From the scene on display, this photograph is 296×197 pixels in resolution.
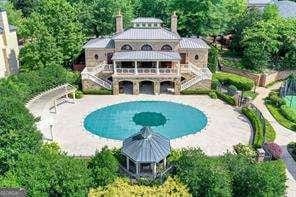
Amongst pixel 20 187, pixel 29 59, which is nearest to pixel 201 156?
pixel 20 187

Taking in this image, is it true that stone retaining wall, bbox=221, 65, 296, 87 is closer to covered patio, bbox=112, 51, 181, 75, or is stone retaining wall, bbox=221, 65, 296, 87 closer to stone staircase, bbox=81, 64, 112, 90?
covered patio, bbox=112, 51, 181, 75

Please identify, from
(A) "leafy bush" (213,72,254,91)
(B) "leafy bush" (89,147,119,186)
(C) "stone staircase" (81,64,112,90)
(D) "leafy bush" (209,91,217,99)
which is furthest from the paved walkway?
(C) "stone staircase" (81,64,112,90)

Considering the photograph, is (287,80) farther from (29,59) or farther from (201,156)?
(29,59)

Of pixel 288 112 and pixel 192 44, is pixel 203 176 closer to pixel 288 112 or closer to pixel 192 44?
pixel 288 112

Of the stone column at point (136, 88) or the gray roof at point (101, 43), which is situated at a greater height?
the gray roof at point (101, 43)

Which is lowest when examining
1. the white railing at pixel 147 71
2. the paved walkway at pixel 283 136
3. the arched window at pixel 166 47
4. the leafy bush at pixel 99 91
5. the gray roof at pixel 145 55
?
the paved walkway at pixel 283 136

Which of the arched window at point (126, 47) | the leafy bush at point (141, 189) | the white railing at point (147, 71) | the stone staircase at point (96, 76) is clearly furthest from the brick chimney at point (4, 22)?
the leafy bush at point (141, 189)

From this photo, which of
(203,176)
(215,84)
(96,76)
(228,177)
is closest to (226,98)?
(215,84)

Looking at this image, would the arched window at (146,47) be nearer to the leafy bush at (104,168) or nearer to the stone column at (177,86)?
the stone column at (177,86)
